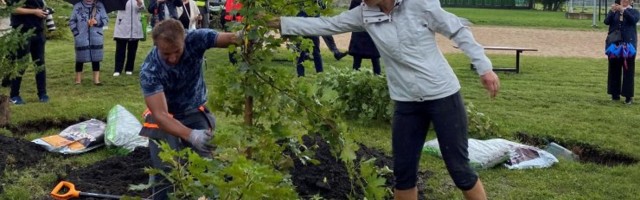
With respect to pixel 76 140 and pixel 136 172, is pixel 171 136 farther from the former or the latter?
pixel 76 140

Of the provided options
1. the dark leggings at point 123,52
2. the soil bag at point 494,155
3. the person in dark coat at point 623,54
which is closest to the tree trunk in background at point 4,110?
the dark leggings at point 123,52

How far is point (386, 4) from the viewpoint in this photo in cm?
404

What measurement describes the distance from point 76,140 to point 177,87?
2.67m

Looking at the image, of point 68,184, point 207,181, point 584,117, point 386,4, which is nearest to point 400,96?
point 386,4

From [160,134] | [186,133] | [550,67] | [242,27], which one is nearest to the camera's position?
[242,27]

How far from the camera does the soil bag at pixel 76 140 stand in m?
6.64

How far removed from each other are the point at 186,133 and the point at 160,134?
50cm

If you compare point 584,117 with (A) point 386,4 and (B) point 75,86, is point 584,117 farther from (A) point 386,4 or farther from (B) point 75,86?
(B) point 75,86

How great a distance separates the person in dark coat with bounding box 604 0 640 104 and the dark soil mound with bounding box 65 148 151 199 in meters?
6.10

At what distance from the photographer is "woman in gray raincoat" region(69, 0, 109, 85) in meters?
9.96

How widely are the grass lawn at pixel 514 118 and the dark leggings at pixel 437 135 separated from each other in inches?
10.3

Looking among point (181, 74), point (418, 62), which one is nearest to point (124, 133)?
point (181, 74)

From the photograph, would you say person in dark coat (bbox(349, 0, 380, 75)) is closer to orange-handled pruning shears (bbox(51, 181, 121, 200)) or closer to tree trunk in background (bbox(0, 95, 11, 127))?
tree trunk in background (bbox(0, 95, 11, 127))

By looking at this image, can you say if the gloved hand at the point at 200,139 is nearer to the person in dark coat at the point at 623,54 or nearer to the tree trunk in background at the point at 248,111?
the tree trunk in background at the point at 248,111
